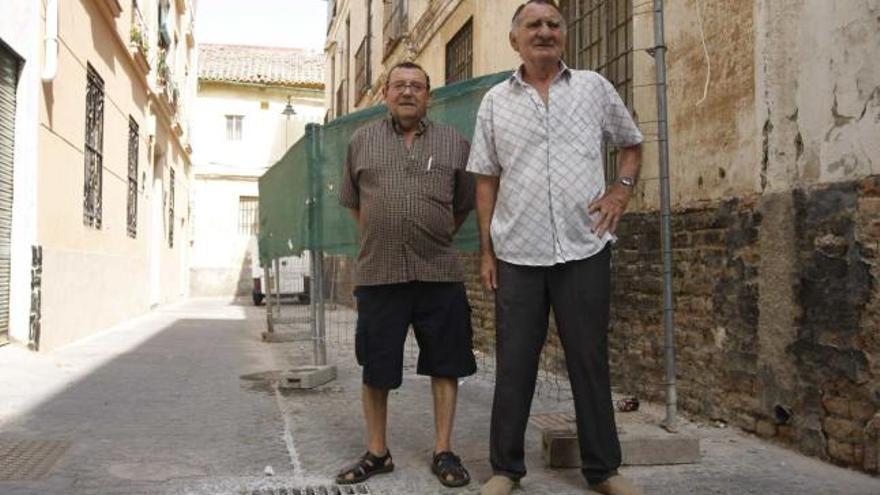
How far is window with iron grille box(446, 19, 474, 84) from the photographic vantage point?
9.69 meters

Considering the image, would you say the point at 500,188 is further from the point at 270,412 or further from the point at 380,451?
the point at 270,412

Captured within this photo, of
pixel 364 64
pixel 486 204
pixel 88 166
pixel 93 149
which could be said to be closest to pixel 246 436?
pixel 486 204

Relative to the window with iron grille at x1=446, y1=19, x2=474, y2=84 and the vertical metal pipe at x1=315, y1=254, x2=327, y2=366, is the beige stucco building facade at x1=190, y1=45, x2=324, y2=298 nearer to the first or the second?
the window with iron grille at x1=446, y1=19, x2=474, y2=84

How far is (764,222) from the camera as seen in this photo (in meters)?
4.11

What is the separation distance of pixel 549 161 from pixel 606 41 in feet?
10.6

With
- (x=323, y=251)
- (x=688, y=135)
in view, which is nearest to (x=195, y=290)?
(x=323, y=251)

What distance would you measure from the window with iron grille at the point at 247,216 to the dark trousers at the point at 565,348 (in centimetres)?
2399

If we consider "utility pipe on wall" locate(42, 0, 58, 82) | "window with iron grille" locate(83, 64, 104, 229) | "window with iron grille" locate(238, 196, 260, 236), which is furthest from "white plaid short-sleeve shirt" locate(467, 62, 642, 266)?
"window with iron grille" locate(238, 196, 260, 236)

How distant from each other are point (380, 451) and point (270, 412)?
171 centimetres

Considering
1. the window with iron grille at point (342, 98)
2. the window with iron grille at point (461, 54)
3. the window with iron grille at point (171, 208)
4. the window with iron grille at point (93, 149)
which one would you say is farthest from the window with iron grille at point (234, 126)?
the window with iron grille at point (461, 54)

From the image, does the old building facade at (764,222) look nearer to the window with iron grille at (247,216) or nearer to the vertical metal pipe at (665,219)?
the vertical metal pipe at (665,219)

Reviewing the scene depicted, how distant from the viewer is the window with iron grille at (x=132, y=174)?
12832 millimetres

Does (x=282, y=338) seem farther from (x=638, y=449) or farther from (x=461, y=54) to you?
(x=638, y=449)

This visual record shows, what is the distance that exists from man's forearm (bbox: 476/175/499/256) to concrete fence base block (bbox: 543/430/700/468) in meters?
0.96
